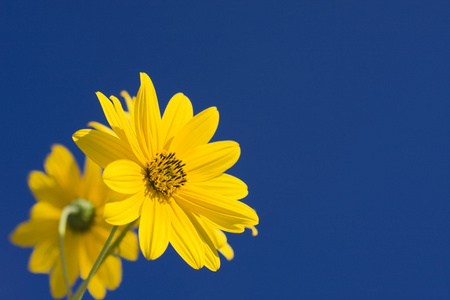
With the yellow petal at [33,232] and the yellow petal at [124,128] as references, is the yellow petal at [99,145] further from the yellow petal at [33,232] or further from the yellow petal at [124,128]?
the yellow petal at [33,232]

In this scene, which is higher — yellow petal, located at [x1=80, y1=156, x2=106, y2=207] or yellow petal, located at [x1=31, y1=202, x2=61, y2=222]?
yellow petal, located at [x1=80, y1=156, x2=106, y2=207]

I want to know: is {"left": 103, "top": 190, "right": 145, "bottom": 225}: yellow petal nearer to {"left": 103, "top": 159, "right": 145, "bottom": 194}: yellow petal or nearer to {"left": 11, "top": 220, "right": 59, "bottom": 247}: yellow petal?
{"left": 103, "top": 159, "right": 145, "bottom": 194}: yellow petal

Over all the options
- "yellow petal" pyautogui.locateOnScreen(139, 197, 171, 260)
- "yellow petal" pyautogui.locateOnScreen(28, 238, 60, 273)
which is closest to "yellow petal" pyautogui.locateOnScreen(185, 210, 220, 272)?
"yellow petal" pyautogui.locateOnScreen(139, 197, 171, 260)

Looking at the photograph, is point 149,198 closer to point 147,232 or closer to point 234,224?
point 147,232

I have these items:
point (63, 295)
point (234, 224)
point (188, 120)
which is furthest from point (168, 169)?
point (63, 295)

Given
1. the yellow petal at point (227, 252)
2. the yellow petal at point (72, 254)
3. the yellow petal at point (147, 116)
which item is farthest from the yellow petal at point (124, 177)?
the yellow petal at point (72, 254)

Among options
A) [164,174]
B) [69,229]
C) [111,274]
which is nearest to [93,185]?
[69,229]
